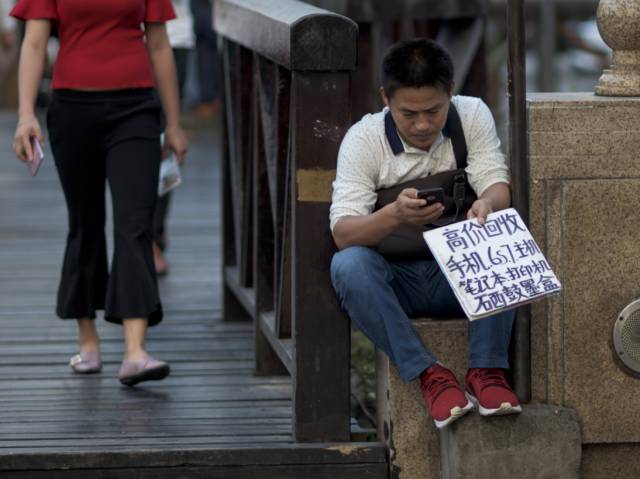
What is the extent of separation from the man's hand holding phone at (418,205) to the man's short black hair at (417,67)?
1.18 feet

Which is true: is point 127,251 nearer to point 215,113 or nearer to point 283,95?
point 283,95

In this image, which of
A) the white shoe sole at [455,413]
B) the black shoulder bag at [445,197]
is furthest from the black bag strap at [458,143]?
the white shoe sole at [455,413]

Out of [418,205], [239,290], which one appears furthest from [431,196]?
[239,290]

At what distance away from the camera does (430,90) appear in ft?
15.9

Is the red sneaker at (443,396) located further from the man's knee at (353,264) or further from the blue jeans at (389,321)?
the man's knee at (353,264)

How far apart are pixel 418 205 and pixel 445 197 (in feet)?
1.18

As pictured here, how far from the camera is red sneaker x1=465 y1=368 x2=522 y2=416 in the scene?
4816 mm

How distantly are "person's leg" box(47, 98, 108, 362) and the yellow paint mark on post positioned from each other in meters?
1.24

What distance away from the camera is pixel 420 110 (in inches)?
192

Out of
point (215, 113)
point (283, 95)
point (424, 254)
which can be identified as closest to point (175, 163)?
point (283, 95)

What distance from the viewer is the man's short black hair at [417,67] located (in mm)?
4852

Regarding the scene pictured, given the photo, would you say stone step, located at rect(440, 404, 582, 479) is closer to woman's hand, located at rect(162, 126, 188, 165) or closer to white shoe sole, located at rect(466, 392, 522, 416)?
white shoe sole, located at rect(466, 392, 522, 416)

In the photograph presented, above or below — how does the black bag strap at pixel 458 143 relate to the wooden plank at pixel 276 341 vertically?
above

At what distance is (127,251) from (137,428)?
0.83 metres
